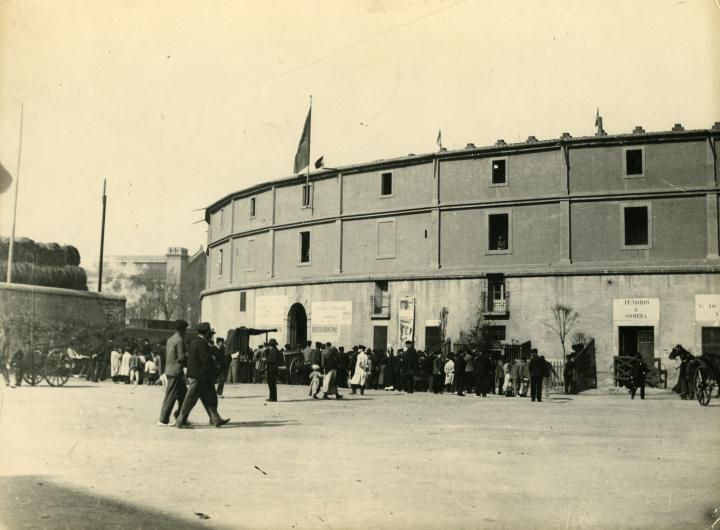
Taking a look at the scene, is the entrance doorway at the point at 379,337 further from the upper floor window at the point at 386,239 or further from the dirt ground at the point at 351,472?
the dirt ground at the point at 351,472

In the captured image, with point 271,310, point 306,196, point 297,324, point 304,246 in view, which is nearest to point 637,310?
point 297,324

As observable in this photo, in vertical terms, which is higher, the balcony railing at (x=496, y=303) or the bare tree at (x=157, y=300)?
the bare tree at (x=157, y=300)

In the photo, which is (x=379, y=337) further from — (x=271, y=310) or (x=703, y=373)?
(x=703, y=373)

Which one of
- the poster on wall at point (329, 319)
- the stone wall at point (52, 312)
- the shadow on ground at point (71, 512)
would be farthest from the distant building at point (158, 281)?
the shadow on ground at point (71, 512)

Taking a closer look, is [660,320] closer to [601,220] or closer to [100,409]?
[601,220]

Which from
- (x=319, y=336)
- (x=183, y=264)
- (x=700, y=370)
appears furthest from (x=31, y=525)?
(x=183, y=264)

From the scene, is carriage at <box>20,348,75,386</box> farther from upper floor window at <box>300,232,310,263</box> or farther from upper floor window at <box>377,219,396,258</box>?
upper floor window at <box>300,232,310,263</box>

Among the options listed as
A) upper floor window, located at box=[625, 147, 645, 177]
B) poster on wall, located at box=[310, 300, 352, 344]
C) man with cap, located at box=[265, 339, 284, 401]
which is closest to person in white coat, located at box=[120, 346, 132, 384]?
man with cap, located at box=[265, 339, 284, 401]
